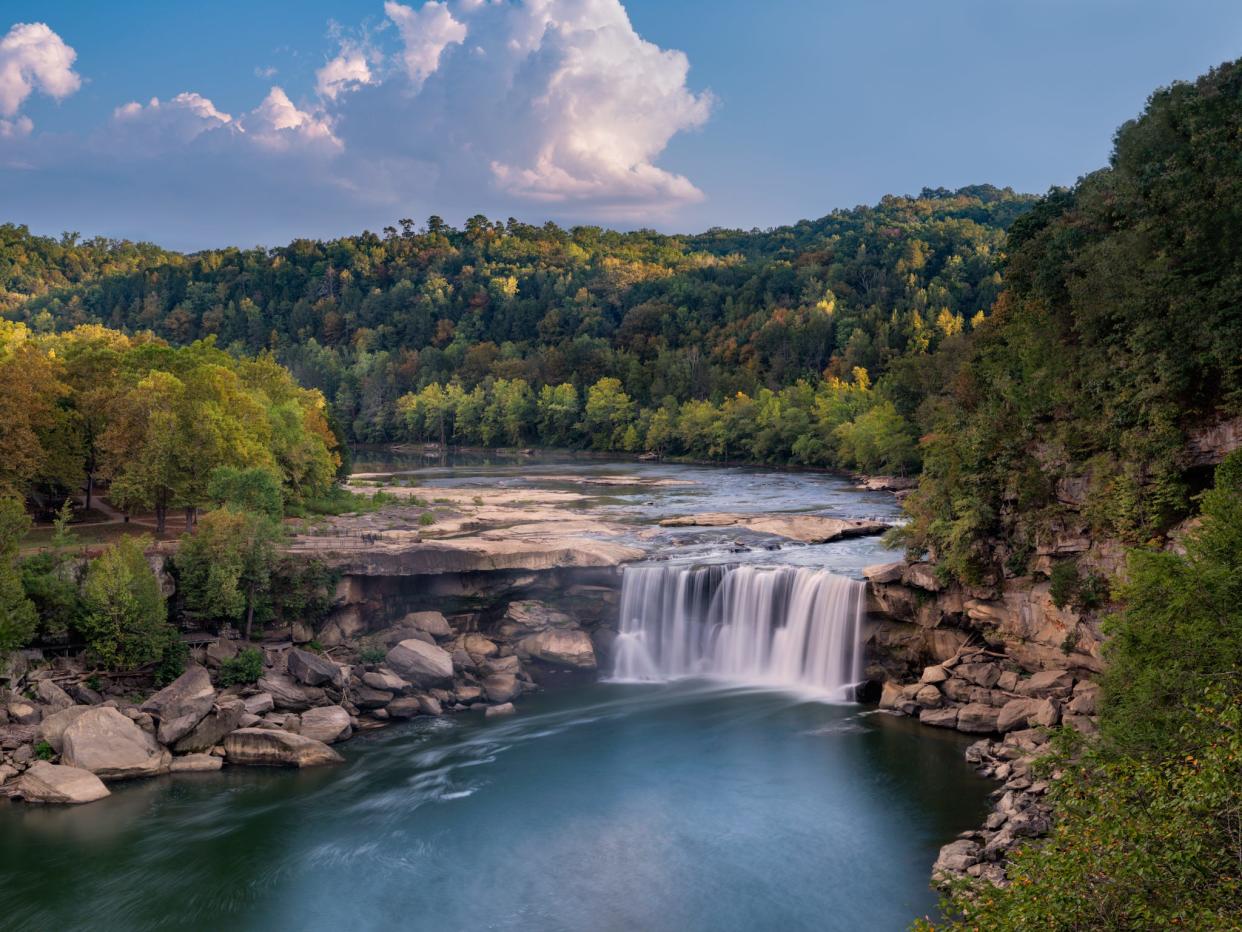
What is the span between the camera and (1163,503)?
26.6 meters

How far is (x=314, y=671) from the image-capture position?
3288 centimetres

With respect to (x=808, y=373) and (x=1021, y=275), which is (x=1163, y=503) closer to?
(x=1021, y=275)

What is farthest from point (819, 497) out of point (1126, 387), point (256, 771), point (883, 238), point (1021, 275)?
point (883, 238)

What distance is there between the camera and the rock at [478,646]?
37781 mm

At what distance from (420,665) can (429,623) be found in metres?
3.81

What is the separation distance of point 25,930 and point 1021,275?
3803cm

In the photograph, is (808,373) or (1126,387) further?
(808,373)

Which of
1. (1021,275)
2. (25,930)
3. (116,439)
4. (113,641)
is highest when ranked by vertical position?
(1021,275)

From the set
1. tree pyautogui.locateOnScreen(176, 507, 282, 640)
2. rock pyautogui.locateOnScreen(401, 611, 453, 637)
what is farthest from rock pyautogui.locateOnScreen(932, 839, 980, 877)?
tree pyautogui.locateOnScreen(176, 507, 282, 640)

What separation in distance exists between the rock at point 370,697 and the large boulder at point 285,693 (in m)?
1.65

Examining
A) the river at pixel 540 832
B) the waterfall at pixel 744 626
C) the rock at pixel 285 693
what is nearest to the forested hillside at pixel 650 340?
the waterfall at pixel 744 626

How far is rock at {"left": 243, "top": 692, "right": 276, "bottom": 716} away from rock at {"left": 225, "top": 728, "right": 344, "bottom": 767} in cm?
146

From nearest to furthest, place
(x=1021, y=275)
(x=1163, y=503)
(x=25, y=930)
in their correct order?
1. (x=25, y=930)
2. (x=1163, y=503)
3. (x=1021, y=275)

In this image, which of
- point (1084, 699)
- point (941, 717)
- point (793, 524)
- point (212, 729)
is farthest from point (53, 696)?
point (793, 524)
